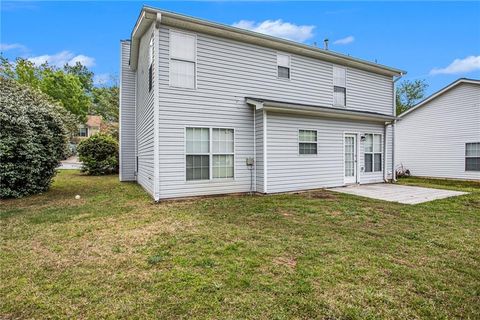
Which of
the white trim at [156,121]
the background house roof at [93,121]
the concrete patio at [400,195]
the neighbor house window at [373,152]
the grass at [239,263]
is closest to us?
the grass at [239,263]

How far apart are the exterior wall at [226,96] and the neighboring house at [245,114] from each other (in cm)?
3

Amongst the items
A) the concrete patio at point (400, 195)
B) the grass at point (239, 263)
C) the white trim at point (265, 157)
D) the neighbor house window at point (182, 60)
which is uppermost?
the neighbor house window at point (182, 60)

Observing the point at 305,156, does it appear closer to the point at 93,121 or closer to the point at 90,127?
the point at 90,127

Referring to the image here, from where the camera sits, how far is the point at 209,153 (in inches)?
322

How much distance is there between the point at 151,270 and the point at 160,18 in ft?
21.1

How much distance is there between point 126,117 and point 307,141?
8.60 m

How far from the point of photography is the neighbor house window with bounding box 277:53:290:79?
31.3 ft

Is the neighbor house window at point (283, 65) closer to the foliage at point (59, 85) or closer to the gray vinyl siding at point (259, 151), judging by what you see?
the gray vinyl siding at point (259, 151)

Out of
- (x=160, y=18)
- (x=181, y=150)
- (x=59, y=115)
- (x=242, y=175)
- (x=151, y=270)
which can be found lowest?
(x=151, y=270)

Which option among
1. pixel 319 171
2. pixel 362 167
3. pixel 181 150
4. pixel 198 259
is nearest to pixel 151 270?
pixel 198 259

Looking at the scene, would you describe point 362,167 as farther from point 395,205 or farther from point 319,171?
point 395,205

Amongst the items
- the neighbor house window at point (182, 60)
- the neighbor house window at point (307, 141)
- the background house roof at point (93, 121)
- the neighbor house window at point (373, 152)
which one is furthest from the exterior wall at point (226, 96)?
the background house roof at point (93, 121)

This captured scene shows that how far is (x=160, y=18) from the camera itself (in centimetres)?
710

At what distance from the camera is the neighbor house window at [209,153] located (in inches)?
313
